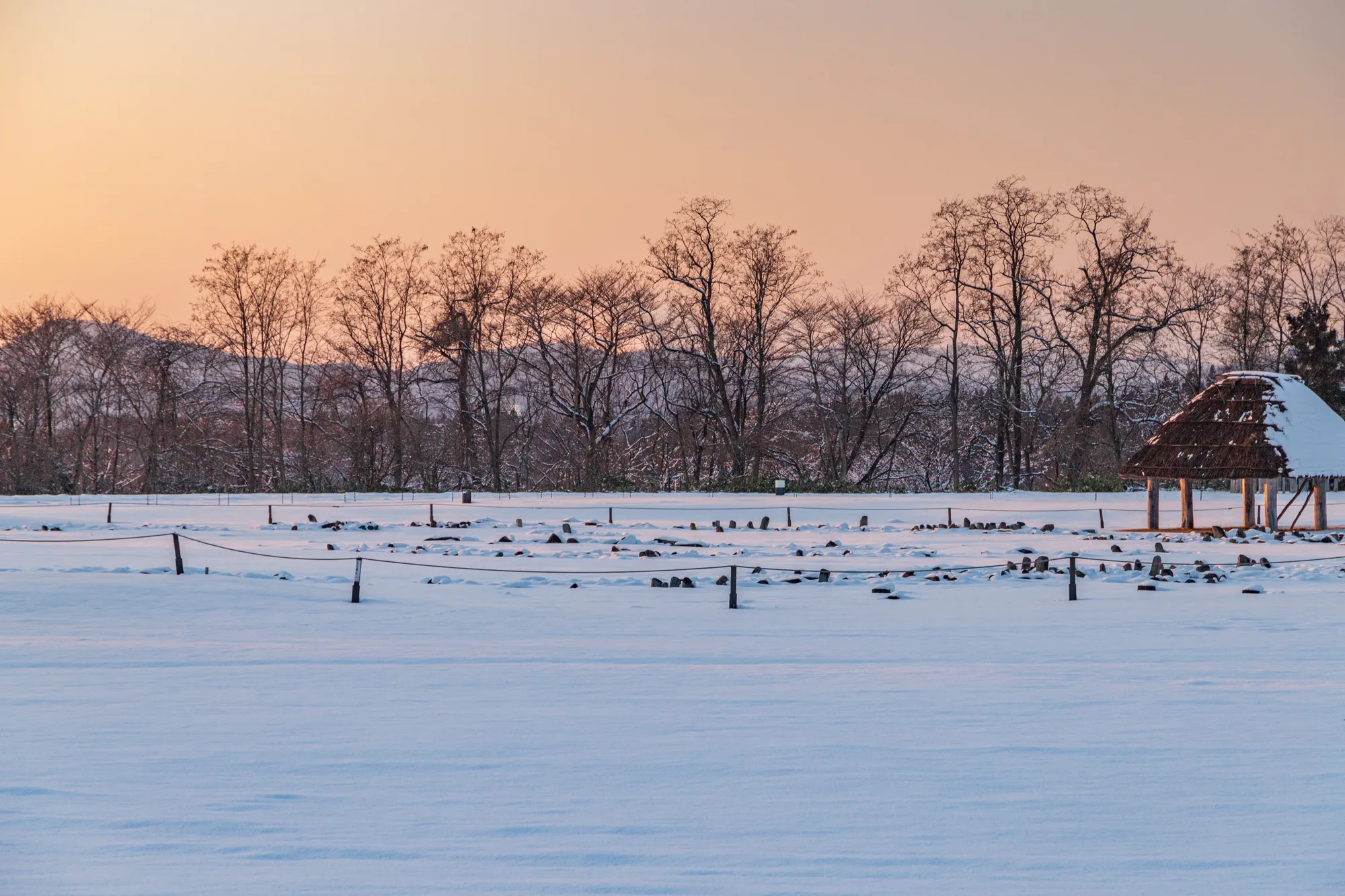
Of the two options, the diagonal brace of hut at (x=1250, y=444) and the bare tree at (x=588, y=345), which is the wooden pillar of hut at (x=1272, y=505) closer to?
the diagonal brace of hut at (x=1250, y=444)

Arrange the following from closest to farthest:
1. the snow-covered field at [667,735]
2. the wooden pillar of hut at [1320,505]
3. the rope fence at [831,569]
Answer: the snow-covered field at [667,735]
the rope fence at [831,569]
the wooden pillar of hut at [1320,505]

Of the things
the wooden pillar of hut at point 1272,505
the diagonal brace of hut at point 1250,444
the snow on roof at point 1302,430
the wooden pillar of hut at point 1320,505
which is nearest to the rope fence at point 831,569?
the wooden pillar of hut at point 1272,505

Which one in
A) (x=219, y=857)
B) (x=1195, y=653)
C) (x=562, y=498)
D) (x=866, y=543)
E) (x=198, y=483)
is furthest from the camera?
(x=198, y=483)

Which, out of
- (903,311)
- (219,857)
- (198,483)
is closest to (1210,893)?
(219,857)

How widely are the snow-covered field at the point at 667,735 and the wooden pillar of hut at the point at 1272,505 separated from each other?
8.99m

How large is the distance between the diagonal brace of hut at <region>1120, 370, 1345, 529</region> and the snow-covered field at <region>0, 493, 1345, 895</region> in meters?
9.25

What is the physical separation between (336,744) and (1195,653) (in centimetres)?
902

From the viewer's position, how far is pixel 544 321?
45938mm

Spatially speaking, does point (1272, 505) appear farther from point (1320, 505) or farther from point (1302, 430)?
point (1302, 430)

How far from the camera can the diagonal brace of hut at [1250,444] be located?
28719mm

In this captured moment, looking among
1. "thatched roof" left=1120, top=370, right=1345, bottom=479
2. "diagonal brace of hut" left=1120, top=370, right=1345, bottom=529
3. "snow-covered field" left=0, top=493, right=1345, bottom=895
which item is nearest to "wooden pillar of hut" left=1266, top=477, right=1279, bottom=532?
"diagonal brace of hut" left=1120, top=370, right=1345, bottom=529

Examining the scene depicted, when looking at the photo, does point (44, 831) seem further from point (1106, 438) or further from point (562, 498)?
point (1106, 438)

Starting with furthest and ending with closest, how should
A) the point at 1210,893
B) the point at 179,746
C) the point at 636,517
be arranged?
the point at 636,517 → the point at 179,746 → the point at 1210,893

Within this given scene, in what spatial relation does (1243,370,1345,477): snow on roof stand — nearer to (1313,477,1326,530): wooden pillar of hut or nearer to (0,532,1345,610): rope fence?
(1313,477,1326,530): wooden pillar of hut
